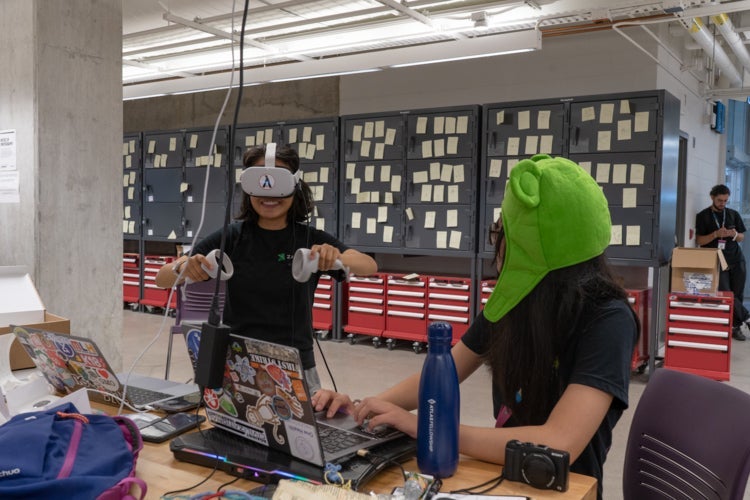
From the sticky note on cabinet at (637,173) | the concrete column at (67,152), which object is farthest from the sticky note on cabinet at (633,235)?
the concrete column at (67,152)

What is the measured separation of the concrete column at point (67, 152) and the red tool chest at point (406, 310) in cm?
288

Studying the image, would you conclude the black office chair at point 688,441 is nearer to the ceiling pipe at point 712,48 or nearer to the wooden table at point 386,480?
the wooden table at point 386,480

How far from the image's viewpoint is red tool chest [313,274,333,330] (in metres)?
6.08

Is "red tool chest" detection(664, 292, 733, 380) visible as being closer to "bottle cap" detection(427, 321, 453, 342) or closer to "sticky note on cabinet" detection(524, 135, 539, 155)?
"sticky note on cabinet" detection(524, 135, 539, 155)

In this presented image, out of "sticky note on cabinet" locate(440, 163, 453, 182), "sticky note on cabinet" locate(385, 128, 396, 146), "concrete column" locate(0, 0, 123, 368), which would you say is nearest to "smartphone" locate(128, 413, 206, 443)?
"concrete column" locate(0, 0, 123, 368)

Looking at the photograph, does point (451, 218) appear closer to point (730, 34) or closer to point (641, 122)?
point (641, 122)

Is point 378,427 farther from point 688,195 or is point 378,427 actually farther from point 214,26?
point 688,195

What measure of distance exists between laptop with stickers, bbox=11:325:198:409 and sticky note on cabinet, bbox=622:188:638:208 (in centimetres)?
394

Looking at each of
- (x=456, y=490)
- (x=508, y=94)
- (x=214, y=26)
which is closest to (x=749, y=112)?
(x=508, y=94)

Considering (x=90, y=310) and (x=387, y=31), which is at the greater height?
(x=387, y=31)

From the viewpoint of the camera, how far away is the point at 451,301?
18.1ft

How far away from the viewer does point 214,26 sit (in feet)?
19.9

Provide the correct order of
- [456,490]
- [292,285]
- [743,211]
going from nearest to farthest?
1. [456,490]
2. [292,285]
3. [743,211]

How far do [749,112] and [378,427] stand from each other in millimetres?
9397
